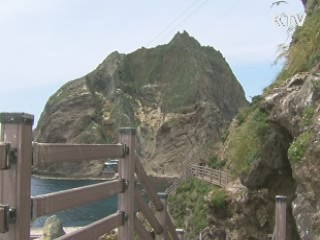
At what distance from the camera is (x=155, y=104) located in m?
131

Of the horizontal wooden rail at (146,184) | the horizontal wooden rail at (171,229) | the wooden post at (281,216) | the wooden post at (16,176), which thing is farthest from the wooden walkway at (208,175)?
the wooden post at (16,176)

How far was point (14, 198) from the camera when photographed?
2.45 meters

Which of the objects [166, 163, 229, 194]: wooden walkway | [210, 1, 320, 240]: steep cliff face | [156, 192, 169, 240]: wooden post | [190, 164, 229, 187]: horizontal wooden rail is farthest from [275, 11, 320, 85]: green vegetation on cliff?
[190, 164, 229, 187]: horizontal wooden rail

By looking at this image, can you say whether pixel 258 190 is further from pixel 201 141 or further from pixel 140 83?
pixel 140 83

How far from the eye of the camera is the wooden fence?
244cm

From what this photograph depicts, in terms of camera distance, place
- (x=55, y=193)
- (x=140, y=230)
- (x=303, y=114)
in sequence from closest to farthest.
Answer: (x=55, y=193) < (x=140, y=230) < (x=303, y=114)

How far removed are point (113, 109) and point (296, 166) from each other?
12366 cm

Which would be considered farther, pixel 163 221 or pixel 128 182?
pixel 163 221

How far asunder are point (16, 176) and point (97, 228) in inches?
48.8

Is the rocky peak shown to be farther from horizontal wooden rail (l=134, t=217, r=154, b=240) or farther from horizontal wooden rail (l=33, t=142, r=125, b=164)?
horizontal wooden rail (l=33, t=142, r=125, b=164)

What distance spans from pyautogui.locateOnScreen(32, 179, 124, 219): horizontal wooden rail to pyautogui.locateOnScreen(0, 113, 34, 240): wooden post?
0.46 feet

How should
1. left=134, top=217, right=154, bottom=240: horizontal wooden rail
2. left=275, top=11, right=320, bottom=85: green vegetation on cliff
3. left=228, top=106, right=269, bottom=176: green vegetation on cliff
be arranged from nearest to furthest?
left=134, top=217, right=154, bottom=240: horizontal wooden rail → left=275, top=11, right=320, bottom=85: green vegetation on cliff → left=228, top=106, right=269, bottom=176: green vegetation on cliff

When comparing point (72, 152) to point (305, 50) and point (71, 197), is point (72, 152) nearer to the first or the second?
point (71, 197)

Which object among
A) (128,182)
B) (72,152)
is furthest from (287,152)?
(72,152)
